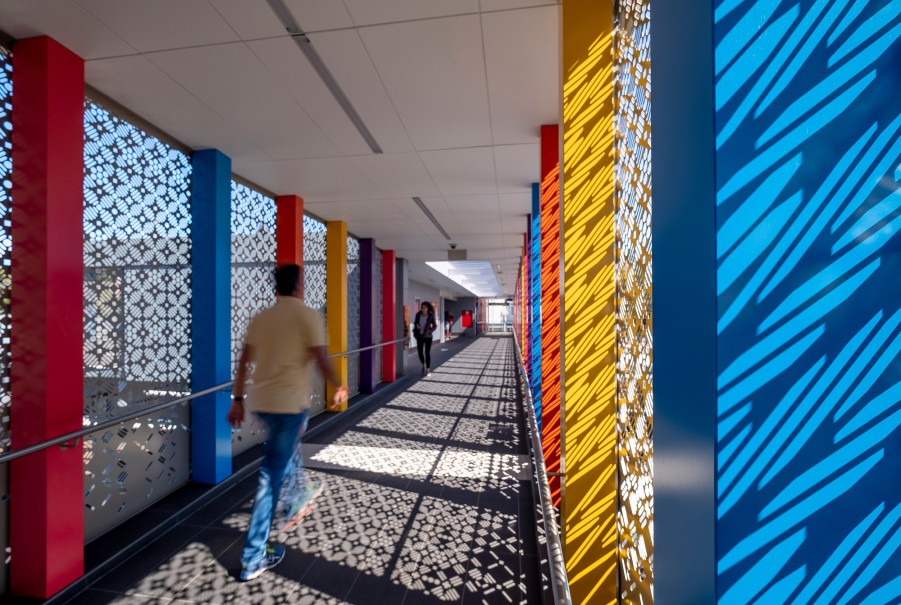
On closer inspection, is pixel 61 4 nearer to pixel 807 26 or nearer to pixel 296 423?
pixel 296 423

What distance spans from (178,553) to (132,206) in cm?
253

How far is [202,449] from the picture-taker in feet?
13.5

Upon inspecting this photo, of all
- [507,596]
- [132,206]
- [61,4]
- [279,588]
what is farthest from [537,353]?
[61,4]

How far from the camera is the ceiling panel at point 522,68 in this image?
7.72 feet

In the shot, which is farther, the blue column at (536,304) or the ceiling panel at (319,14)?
the blue column at (536,304)

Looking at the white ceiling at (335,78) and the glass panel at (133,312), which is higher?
the white ceiling at (335,78)

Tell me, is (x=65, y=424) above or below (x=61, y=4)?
below

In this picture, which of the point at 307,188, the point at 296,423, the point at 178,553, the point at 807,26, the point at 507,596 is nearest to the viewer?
the point at 807,26

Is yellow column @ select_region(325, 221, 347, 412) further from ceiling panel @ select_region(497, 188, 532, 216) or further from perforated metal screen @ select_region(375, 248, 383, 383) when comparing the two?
ceiling panel @ select_region(497, 188, 532, 216)

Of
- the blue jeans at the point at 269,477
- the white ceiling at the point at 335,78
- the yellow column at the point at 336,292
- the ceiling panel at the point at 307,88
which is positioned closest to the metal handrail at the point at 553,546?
the blue jeans at the point at 269,477

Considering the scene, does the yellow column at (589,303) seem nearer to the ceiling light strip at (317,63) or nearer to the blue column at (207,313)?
the ceiling light strip at (317,63)

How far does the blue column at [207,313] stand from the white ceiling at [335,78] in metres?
0.35

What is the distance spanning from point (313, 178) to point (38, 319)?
120 inches

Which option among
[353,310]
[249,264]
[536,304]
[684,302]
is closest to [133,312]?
[249,264]
